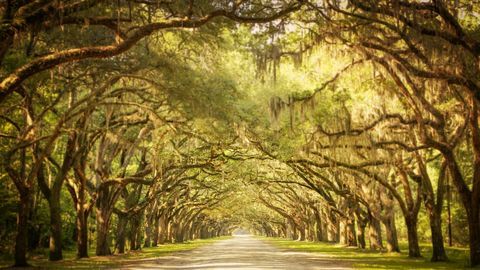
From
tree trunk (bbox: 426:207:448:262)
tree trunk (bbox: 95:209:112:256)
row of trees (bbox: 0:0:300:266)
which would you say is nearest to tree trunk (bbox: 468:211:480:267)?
tree trunk (bbox: 426:207:448:262)

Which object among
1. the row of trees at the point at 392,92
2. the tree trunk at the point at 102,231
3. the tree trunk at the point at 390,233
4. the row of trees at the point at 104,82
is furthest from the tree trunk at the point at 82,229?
the tree trunk at the point at 390,233

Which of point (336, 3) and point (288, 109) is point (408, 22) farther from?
point (288, 109)

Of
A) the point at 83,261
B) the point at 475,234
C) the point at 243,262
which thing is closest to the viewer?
the point at 475,234

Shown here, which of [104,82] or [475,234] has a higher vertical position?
[104,82]

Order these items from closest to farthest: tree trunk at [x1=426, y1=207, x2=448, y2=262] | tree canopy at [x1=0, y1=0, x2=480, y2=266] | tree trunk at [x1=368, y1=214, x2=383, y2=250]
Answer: tree canopy at [x1=0, y1=0, x2=480, y2=266]
tree trunk at [x1=426, y1=207, x2=448, y2=262]
tree trunk at [x1=368, y1=214, x2=383, y2=250]

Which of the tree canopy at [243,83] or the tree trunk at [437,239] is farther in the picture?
the tree trunk at [437,239]

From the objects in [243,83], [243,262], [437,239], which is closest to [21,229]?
[243,262]

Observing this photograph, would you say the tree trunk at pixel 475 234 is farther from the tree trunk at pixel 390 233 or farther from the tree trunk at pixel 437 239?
the tree trunk at pixel 390 233

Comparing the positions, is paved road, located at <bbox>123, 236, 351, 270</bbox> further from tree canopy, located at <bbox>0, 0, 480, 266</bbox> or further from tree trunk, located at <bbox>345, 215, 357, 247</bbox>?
tree trunk, located at <bbox>345, 215, 357, 247</bbox>

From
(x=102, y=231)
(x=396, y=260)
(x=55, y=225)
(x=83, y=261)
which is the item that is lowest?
(x=396, y=260)

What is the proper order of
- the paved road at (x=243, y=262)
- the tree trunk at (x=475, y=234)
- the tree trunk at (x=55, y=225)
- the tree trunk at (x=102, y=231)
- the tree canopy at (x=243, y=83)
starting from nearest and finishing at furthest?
the tree canopy at (x=243, y=83) < the tree trunk at (x=475, y=234) < the paved road at (x=243, y=262) < the tree trunk at (x=55, y=225) < the tree trunk at (x=102, y=231)

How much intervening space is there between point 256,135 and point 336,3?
1053cm

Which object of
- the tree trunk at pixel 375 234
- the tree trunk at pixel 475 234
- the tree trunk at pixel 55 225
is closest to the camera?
the tree trunk at pixel 475 234

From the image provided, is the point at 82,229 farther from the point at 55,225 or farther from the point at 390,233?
the point at 390,233
